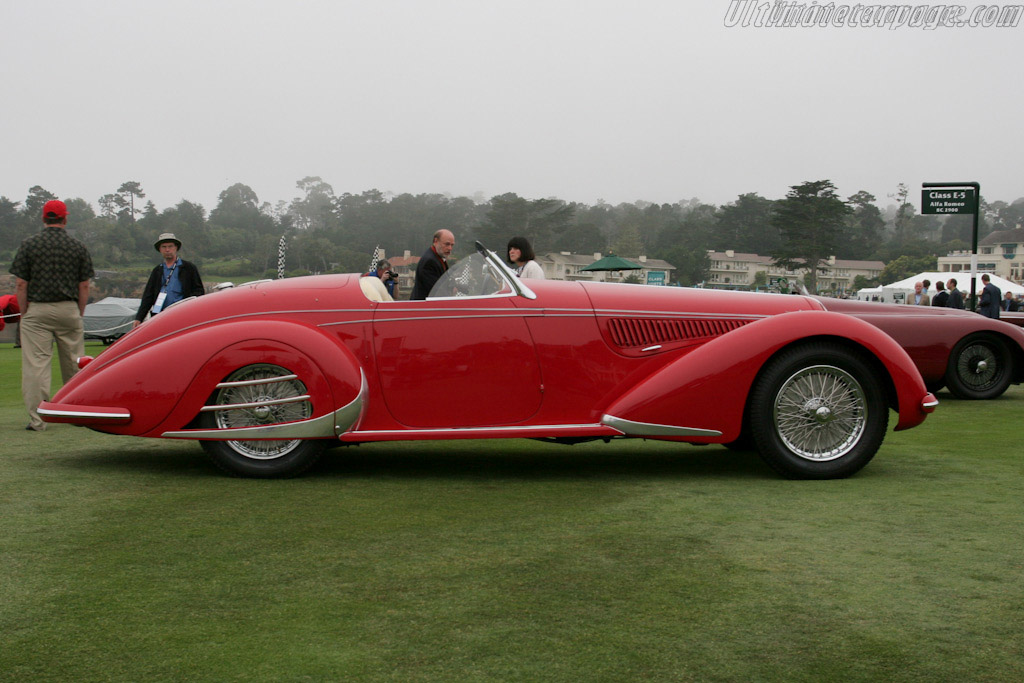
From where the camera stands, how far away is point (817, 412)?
536 cm

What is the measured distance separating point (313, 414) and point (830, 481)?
9.92ft

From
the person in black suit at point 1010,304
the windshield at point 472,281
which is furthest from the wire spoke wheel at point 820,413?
the person in black suit at point 1010,304

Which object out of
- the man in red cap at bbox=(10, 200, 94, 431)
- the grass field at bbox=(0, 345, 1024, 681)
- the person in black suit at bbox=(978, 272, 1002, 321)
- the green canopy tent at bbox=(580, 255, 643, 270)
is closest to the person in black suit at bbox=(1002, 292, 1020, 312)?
the person in black suit at bbox=(978, 272, 1002, 321)

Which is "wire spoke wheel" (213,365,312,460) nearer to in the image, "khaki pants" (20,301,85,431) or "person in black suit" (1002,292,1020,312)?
"khaki pants" (20,301,85,431)

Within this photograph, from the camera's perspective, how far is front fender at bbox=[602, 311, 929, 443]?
5.30m

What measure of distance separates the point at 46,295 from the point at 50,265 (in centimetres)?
24

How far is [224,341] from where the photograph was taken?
5328 mm

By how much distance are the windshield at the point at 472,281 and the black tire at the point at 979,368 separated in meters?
6.86

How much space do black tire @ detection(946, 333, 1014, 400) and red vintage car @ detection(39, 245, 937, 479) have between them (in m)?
5.49

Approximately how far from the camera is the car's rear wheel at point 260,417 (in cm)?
534

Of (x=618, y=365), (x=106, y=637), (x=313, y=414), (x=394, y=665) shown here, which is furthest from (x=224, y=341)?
(x=394, y=665)

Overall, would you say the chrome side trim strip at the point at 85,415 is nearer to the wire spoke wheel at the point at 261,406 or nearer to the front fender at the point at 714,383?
the wire spoke wheel at the point at 261,406

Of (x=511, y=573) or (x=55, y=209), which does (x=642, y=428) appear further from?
(x=55, y=209)

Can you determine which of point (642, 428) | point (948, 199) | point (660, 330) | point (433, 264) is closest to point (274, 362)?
point (433, 264)
